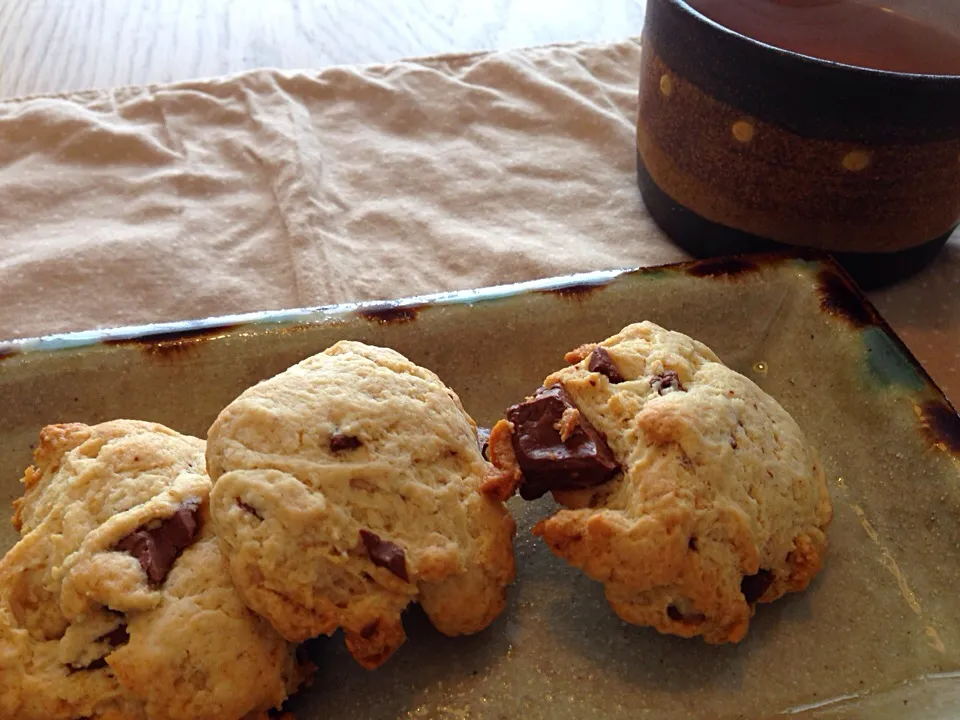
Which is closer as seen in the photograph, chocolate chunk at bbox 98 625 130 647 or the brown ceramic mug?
chocolate chunk at bbox 98 625 130 647

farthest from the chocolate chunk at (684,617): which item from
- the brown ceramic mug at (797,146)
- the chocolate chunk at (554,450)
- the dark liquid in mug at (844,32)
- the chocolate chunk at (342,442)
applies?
the dark liquid in mug at (844,32)

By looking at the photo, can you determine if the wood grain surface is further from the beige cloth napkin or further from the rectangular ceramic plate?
the rectangular ceramic plate

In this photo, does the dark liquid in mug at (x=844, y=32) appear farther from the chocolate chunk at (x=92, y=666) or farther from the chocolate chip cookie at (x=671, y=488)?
the chocolate chunk at (x=92, y=666)

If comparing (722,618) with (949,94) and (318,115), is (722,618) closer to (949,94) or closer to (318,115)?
(949,94)

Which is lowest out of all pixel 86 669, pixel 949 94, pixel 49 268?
pixel 49 268

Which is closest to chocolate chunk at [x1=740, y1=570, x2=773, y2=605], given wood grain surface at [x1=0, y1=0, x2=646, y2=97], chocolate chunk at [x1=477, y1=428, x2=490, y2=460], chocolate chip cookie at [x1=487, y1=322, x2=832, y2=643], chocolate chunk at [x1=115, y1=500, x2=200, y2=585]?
chocolate chip cookie at [x1=487, y1=322, x2=832, y2=643]

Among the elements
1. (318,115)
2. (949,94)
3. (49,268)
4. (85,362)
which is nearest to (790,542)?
(949,94)

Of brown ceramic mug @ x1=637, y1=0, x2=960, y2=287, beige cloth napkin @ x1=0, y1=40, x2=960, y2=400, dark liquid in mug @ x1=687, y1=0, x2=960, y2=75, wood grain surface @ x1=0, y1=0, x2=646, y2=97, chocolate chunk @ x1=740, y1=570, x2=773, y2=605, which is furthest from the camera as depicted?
wood grain surface @ x1=0, y1=0, x2=646, y2=97
